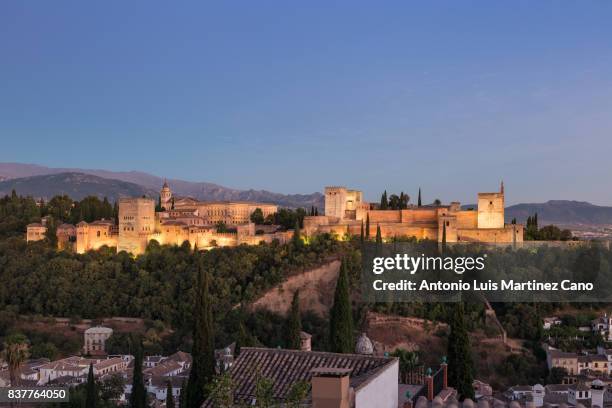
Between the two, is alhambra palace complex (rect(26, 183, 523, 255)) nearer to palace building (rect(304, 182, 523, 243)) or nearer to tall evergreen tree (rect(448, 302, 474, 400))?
palace building (rect(304, 182, 523, 243))

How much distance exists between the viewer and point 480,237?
4225cm

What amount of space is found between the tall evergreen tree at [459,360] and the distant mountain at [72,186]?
12413 centimetres

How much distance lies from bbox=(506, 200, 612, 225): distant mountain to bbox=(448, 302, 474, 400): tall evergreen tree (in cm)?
5529

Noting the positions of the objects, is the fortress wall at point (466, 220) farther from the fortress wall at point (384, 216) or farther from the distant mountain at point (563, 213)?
the distant mountain at point (563, 213)

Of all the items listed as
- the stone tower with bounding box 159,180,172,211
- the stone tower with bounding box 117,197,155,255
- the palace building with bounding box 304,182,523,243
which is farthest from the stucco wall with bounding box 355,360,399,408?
the stone tower with bounding box 159,180,172,211

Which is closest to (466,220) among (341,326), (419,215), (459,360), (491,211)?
(491,211)

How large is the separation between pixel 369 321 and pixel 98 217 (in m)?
23.5

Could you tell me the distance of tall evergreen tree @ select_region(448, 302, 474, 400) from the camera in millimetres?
16656

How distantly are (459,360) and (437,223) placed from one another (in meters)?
25.5

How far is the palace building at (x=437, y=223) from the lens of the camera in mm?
42072

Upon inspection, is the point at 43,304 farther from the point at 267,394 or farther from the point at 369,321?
the point at 267,394

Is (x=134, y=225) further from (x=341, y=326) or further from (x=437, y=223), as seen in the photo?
(x=341, y=326)

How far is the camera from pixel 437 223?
42844 mm

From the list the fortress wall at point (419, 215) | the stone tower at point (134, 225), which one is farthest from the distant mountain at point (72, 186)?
the fortress wall at point (419, 215)
